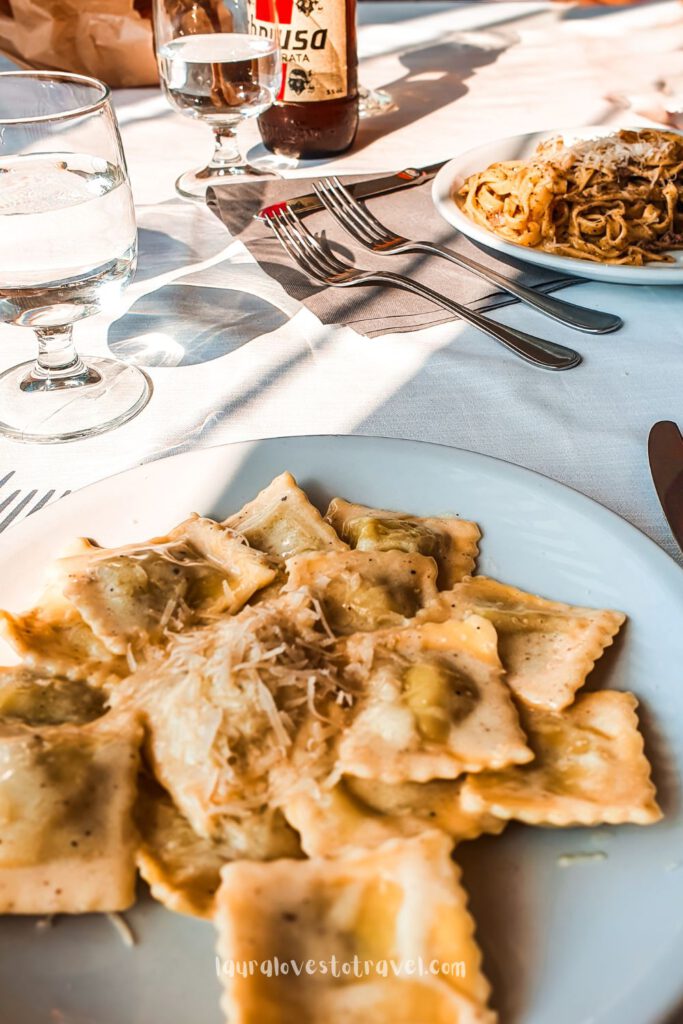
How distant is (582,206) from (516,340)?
1.77ft

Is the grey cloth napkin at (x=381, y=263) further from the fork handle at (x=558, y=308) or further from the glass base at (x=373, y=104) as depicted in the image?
the glass base at (x=373, y=104)

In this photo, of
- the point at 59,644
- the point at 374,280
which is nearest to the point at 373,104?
the point at 374,280

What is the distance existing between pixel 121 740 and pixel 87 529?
384 millimetres

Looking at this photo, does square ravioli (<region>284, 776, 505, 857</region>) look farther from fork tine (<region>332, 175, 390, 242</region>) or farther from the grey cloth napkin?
fork tine (<region>332, 175, 390, 242</region>)

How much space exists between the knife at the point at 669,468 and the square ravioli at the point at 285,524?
0.48m

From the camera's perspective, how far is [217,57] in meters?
2.41

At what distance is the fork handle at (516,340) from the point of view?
1840mm

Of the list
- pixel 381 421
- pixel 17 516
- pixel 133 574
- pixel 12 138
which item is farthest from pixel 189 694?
pixel 12 138

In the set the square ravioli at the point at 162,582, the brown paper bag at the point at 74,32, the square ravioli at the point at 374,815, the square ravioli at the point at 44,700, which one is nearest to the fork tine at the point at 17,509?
the square ravioli at the point at 162,582

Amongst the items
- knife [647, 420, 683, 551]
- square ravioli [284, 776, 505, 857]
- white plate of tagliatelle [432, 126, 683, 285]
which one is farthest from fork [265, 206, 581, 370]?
square ravioli [284, 776, 505, 857]

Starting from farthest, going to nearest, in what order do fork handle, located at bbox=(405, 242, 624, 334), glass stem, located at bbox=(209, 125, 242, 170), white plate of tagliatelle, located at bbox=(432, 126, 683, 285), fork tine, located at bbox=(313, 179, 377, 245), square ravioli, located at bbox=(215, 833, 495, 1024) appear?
glass stem, located at bbox=(209, 125, 242, 170) < fork tine, located at bbox=(313, 179, 377, 245) < white plate of tagliatelle, located at bbox=(432, 126, 683, 285) < fork handle, located at bbox=(405, 242, 624, 334) < square ravioli, located at bbox=(215, 833, 495, 1024)

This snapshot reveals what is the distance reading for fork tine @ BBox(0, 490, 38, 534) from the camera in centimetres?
145

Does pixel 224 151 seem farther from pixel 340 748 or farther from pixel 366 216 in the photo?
pixel 340 748

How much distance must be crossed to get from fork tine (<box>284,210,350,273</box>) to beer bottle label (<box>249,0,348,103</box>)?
46 centimetres
